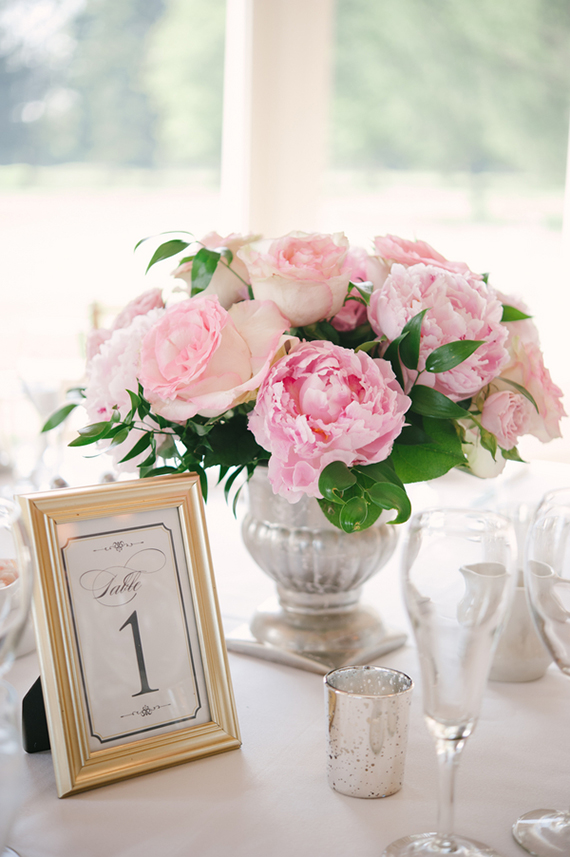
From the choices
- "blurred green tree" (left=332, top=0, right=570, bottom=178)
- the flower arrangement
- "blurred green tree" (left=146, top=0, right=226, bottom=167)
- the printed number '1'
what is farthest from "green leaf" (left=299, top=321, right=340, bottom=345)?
"blurred green tree" (left=332, top=0, right=570, bottom=178)

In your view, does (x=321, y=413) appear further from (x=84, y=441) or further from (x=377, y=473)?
(x=84, y=441)

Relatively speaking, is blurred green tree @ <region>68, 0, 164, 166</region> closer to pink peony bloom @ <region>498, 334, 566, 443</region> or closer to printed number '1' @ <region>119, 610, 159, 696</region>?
pink peony bloom @ <region>498, 334, 566, 443</region>

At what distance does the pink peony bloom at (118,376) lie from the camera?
29.3 inches

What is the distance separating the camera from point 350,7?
11.2 ft

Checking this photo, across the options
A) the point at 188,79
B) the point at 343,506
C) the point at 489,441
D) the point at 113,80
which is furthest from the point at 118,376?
the point at 188,79

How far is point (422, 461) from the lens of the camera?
75 cm

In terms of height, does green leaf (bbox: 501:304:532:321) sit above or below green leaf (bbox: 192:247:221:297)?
below

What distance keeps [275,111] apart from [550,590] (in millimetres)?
3300

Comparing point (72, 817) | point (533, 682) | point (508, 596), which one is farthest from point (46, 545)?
point (533, 682)

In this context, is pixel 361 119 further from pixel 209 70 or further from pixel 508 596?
pixel 508 596

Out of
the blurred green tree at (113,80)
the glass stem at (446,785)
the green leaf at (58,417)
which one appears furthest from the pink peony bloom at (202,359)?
the blurred green tree at (113,80)

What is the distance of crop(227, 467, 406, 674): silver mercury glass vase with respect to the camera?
2.73 feet

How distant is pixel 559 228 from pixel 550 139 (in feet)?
1.23

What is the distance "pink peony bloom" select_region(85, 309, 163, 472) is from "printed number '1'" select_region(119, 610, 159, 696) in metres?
0.19
